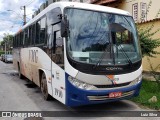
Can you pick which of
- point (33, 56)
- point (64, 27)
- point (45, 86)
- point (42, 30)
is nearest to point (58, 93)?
point (45, 86)

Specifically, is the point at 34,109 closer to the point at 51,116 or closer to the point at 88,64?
the point at 51,116

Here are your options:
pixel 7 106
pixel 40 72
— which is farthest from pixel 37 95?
pixel 7 106

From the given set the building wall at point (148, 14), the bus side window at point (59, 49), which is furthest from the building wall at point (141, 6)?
the bus side window at point (59, 49)

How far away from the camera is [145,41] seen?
475 inches

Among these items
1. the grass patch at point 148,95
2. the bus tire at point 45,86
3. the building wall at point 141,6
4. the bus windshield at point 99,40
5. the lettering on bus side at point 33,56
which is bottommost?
the grass patch at point 148,95

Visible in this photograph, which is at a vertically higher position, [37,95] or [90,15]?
[90,15]

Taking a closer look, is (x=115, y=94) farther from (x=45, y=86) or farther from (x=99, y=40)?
(x=45, y=86)

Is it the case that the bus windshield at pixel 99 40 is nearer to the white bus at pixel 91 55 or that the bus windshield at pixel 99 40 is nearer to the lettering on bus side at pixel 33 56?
the white bus at pixel 91 55

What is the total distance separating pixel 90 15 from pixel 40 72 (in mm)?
3367

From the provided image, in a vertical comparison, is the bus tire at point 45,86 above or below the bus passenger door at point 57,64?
below

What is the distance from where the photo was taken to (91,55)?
22.4ft

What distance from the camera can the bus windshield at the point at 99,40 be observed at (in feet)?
22.3

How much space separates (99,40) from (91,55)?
526mm

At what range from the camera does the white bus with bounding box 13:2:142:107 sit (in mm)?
6684
